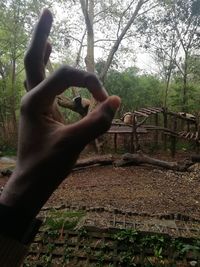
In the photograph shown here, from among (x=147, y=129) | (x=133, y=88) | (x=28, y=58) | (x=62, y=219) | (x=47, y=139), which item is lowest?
(x=62, y=219)

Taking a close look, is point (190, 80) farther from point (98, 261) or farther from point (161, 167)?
point (98, 261)

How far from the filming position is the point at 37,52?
2.61ft

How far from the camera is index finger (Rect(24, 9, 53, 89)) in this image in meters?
0.79

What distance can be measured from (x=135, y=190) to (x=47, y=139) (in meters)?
7.06

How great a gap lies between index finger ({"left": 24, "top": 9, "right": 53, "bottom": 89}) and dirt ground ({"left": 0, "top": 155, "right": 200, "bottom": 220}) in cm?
511

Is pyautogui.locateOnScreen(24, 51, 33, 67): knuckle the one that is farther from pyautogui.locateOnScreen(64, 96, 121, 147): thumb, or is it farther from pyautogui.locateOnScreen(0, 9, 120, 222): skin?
pyautogui.locateOnScreen(64, 96, 121, 147): thumb

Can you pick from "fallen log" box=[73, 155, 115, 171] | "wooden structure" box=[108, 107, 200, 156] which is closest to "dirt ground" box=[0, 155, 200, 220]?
"fallen log" box=[73, 155, 115, 171]

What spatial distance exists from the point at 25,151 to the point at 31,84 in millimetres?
177

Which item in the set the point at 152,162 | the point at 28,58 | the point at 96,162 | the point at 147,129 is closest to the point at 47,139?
the point at 28,58

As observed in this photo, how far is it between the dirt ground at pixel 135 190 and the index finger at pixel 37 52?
5.11m

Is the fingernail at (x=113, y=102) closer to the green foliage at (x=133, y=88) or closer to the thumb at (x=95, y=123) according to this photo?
the thumb at (x=95, y=123)

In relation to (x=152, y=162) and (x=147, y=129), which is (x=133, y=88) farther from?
(x=152, y=162)

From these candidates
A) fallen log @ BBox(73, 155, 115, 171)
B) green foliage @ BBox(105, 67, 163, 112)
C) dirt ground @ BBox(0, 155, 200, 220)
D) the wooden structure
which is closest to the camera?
dirt ground @ BBox(0, 155, 200, 220)

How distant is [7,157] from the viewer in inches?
541
